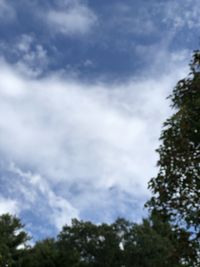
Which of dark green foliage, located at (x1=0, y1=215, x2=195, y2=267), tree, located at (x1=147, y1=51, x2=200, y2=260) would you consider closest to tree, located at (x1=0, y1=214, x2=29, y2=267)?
dark green foliage, located at (x1=0, y1=215, x2=195, y2=267)

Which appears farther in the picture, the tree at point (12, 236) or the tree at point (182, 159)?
the tree at point (12, 236)

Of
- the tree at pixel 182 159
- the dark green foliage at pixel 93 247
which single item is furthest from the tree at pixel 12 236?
the tree at pixel 182 159

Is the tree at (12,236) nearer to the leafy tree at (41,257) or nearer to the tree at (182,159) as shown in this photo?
the leafy tree at (41,257)

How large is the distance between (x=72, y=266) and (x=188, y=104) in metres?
67.3

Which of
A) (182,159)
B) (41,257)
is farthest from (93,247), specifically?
(182,159)

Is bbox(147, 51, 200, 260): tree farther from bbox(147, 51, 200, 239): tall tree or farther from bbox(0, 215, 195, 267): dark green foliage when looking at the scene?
bbox(0, 215, 195, 267): dark green foliage

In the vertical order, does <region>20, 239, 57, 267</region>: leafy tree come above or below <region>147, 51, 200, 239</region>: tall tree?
above

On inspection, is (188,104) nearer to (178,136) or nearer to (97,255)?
(178,136)

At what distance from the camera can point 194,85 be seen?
2116 centimetres

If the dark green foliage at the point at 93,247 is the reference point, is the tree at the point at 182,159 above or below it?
below

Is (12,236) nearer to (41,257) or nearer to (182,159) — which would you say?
(41,257)

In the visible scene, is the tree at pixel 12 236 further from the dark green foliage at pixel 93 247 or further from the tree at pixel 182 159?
the tree at pixel 182 159

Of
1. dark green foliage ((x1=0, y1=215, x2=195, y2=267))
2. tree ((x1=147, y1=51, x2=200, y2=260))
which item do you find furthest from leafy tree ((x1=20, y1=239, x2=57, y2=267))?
tree ((x1=147, y1=51, x2=200, y2=260))

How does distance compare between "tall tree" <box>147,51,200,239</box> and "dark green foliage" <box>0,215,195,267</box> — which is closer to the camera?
"tall tree" <box>147,51,200,239</box>
